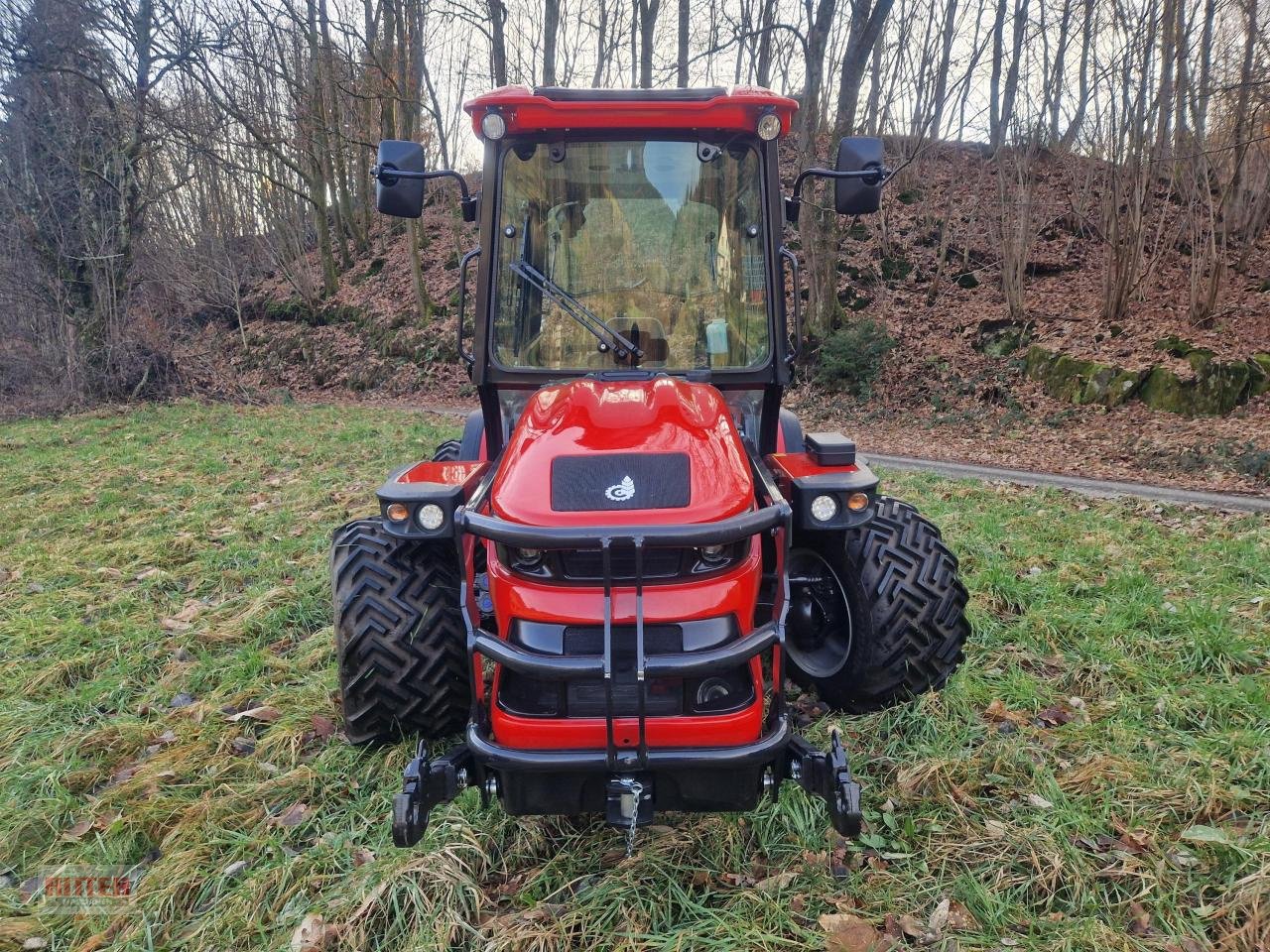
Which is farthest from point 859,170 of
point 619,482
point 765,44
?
point 765,44

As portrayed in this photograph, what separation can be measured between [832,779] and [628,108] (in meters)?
2.44

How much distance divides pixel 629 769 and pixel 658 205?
7.06 feet

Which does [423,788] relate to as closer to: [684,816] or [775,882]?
[684,816]

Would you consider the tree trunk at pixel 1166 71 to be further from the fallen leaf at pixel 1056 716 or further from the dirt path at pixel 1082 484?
the fallen leaf at pixel 1056 716

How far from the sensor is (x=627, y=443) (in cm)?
250

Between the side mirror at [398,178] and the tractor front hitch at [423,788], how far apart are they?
1903 millimetres

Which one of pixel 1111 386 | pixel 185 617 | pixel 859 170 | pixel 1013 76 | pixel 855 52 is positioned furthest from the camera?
pixel 1013 76

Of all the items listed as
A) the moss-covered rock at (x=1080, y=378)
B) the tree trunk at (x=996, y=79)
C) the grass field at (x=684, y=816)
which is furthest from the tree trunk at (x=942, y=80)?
the grass field at (x=684, y=816)

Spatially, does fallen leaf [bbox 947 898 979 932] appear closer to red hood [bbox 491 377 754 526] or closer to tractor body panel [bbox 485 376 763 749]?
tractor body panel [bbox 485 376 763 749]

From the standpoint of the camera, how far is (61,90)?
12.8 metres

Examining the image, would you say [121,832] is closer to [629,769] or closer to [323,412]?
[629,769]

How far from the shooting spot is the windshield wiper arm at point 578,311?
10.6 ft

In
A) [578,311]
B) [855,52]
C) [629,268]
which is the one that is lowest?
[578,311]

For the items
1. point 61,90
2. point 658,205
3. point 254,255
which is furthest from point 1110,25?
point 254,255
